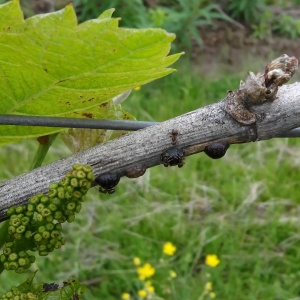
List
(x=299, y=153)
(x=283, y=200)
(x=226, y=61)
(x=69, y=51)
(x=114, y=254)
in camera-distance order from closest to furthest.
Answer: (x=69, y=51) → (x=114, y=254) → (x=283, y=200) → (x=299, y=153) → (x=226, y=61)

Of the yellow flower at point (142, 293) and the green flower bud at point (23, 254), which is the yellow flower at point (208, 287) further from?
the green flower bud at point (23, 254)

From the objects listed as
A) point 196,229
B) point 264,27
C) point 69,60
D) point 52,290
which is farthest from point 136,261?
point 264,27

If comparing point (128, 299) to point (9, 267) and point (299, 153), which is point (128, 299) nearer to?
point (299, 153)

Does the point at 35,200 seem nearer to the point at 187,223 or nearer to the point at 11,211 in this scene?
the point at 11,211

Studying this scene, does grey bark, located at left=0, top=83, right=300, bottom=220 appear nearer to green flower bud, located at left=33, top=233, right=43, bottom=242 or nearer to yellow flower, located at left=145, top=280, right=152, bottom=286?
green flower bud, located at left=33, top=233, right=43, bottom=242

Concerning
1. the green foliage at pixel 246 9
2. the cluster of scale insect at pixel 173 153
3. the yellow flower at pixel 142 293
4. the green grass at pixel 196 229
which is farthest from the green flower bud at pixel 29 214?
the green foliage at pixel 246 9

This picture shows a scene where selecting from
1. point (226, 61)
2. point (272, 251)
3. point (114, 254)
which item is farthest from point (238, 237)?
point (226, 61)

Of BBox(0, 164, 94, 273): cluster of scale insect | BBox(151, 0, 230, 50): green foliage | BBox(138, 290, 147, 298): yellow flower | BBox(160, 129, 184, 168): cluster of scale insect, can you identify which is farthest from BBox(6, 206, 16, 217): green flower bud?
BBox(151, 0, 230, 50): green foliage
